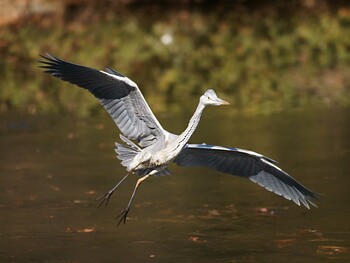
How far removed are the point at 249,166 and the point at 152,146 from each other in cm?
93

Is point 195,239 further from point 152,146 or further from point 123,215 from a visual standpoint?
point 152,146

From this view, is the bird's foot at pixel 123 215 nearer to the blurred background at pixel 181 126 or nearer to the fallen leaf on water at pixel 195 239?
the blurred background at pixel 181 126

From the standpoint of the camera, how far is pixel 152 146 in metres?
8.80

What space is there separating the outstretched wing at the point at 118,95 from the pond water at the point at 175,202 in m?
0.85

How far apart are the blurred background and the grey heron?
374mm

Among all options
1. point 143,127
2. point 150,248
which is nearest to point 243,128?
point 143,127

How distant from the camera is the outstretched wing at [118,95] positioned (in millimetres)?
8570

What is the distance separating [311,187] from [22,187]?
3.00m

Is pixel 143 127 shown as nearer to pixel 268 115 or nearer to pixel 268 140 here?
pixel 268 140

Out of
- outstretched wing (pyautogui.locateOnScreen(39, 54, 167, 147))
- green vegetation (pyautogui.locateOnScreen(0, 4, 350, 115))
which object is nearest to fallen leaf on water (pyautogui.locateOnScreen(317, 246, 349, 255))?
outstretched wing (pyautogui.locateOnScreen(39, 54, 167, 147))

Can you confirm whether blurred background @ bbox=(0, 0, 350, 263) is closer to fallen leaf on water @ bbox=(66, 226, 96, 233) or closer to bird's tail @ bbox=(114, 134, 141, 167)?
fallen leaf on water @ bbox=(66, 226, 96, 233)

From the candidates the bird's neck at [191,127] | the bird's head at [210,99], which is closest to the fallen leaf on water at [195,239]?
the bird's neck at [191,127]

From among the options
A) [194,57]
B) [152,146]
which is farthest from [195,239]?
[194,57]

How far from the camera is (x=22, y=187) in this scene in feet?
33.7
